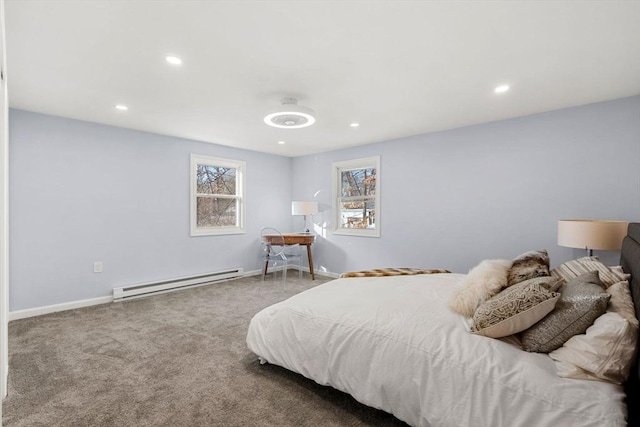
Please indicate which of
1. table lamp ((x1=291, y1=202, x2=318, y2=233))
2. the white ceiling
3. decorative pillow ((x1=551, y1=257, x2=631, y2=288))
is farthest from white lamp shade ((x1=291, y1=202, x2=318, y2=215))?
decorative pillow ((x1=551, y1=257, x2=631, y2=288))

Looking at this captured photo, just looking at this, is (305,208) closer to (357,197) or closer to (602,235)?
(357,197)

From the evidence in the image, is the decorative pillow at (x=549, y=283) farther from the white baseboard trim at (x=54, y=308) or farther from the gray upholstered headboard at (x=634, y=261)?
the white baseboard trim at (x=54, y=308)

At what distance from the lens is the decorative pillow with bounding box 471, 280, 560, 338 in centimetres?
148

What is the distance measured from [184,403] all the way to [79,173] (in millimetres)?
3212

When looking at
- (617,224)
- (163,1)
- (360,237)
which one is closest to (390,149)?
(360,237)

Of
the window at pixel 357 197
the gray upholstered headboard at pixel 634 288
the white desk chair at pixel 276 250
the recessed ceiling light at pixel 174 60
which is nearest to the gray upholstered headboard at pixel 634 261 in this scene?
the gray upholstered headboard at pixel 634 288

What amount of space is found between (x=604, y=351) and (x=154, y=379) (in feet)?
8.51

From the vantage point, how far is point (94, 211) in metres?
3.87

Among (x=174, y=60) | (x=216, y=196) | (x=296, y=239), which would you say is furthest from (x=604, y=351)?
(x=216, y=196)

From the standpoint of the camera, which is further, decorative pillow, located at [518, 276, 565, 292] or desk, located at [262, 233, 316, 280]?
desk, located at [262, 233, 316, 280]

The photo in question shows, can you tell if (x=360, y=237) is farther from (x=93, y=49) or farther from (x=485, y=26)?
(x=93, y=49)

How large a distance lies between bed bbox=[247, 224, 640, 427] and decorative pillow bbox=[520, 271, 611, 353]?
6 centimetres

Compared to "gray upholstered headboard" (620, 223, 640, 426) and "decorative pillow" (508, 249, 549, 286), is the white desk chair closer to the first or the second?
"decorative pillow" (508, 249, 549, 286)

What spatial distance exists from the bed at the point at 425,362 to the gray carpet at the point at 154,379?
0.61 feet
